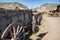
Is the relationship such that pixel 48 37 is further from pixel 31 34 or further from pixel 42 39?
pixel 31 34

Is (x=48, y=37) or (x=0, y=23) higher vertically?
(x=0, y=23)

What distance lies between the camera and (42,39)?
1099 centimetres

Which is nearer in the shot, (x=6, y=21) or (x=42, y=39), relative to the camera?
(x=6, y=21)

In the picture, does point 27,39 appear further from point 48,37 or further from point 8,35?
point 8,35

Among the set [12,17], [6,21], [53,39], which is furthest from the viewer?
[53,39]

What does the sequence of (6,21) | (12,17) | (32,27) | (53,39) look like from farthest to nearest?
(32,27) < (53,39) < (12,17) < (6,21)

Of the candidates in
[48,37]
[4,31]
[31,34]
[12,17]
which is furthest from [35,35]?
[4,31]

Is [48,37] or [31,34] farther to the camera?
[31,34]

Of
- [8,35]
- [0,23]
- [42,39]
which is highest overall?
[0,23]

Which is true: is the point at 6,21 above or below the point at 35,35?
above

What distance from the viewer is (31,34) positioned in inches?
478

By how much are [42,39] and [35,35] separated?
3.41 feet

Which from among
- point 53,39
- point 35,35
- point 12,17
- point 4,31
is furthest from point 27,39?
point 4,31

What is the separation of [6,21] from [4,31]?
64cm
